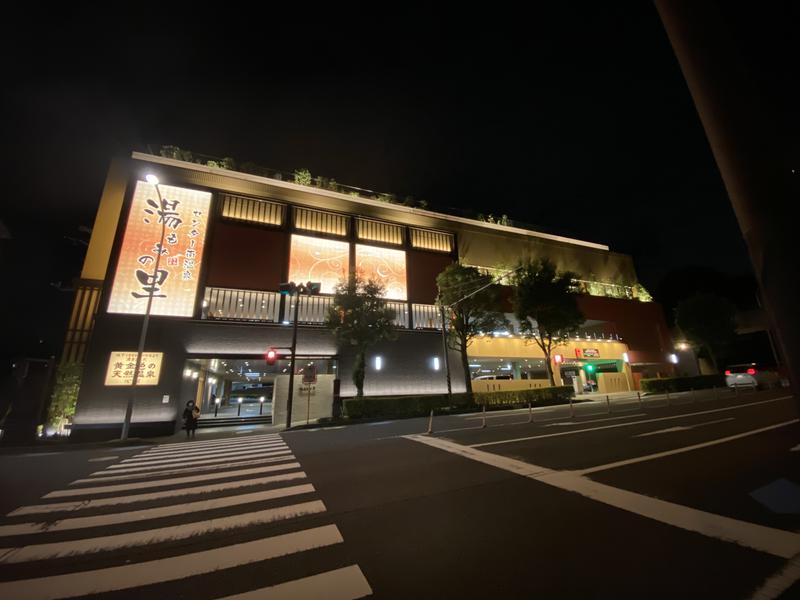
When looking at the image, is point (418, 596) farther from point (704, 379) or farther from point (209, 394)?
point (704, 379)

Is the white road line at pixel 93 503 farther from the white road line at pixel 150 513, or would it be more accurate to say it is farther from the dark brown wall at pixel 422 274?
the dark brown wall at pixel 422 274

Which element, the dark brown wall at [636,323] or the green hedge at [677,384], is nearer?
the green hedge at [677,384]

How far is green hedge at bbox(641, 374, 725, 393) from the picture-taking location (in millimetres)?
28547

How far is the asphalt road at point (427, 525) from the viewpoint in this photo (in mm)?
2715

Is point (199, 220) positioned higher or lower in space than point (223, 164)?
lower

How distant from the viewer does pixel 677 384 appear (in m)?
29.1

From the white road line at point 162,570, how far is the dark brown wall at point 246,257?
21.4 m

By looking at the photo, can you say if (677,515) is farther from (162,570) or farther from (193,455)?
(193,455)

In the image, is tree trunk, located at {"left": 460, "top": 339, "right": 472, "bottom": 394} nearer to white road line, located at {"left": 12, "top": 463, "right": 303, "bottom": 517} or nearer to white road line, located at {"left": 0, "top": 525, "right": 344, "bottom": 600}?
white road line, located at {"left": 12, "top": 463, "right": 303, "bottom": 517}

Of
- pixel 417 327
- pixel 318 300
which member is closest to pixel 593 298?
pixel 417 327

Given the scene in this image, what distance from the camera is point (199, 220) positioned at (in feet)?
73.3

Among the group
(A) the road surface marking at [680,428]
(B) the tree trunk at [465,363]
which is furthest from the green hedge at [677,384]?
(A) the road surface marking at [680,428]

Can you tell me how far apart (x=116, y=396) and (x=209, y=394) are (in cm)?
1295

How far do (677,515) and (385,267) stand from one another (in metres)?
24.1
